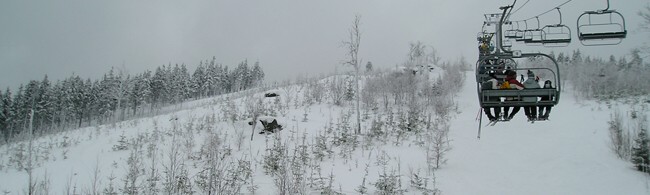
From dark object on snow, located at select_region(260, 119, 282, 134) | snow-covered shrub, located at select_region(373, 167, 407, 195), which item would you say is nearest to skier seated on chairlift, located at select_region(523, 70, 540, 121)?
snow-covered shrub, located at select_region(373, 167, 407, 195)

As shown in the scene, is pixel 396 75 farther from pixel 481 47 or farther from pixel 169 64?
pixel 169 64

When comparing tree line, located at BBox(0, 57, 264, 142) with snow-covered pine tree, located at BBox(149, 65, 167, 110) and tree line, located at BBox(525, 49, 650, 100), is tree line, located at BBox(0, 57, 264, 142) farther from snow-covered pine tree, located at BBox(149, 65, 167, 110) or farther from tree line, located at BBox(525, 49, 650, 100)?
tree line, located at BBox(525, 49, 650, 100)

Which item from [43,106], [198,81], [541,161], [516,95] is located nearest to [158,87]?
[198,81]

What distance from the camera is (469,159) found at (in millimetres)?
14492

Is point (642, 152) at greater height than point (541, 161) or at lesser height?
greater

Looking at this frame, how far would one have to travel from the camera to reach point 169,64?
6912cm

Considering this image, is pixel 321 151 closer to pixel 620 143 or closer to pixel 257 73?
pixel 620 143

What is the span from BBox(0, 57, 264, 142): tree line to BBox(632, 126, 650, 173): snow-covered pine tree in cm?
4710

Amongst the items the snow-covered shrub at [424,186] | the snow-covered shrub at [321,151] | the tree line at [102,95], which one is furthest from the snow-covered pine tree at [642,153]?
the tree line at [102,95]

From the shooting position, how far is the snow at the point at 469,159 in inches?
453

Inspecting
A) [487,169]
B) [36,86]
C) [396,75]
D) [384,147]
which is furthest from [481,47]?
[36,86]

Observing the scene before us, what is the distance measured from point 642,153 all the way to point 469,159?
18.3ft

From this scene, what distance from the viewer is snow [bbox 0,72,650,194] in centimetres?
1152

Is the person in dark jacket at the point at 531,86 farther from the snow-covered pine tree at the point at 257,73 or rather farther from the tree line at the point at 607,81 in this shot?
the snow-covered pine tree at the point at 257,73
